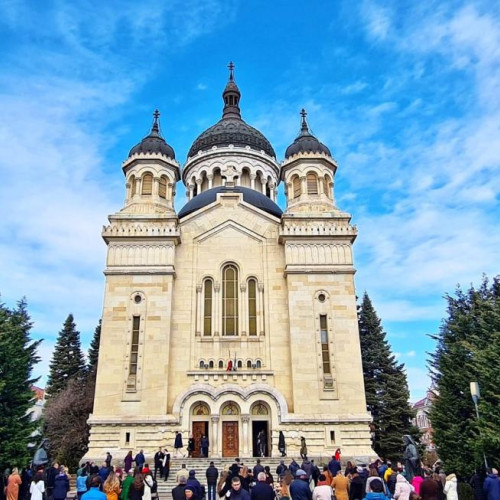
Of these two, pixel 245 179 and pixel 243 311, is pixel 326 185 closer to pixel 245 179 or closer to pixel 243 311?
pixel 243 311

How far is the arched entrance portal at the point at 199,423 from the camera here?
81.5 feet

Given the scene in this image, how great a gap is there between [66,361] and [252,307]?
2037cm

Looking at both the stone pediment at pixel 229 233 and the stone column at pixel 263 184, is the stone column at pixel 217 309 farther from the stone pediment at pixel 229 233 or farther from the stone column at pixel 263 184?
the stone column at pixel 263 184

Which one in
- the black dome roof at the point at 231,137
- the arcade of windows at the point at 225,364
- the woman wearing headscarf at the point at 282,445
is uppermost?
the black dome roof at the point at 231,137

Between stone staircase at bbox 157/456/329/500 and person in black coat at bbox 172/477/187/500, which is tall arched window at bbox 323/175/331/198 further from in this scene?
person in black coat at bbox 172/477/187/500

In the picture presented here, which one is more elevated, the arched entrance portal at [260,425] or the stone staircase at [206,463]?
the arched entrance portal at [260,425]

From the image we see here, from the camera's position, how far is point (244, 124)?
4403cm

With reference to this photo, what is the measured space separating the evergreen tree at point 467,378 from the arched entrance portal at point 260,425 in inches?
311

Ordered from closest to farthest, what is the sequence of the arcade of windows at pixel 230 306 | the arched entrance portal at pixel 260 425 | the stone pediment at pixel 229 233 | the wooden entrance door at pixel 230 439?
the wooden entrance door at pixel 230 439 → the arched entrance portal at pixel 260 425 → the arcade of windows at pixel 230 306 → the stone pediment at pixel 229 233

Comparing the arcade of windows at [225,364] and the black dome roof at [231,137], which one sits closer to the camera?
the arcade of windows at [225,364]

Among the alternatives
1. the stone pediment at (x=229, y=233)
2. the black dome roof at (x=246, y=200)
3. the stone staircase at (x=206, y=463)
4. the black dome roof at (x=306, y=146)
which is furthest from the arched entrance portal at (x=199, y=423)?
the black dome roof at (x=306, y=146)

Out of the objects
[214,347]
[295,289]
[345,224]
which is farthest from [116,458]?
[345,224]

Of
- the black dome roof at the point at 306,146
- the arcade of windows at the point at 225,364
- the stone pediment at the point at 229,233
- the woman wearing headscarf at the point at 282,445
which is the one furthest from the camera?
the black dome roof at the point at 306,146

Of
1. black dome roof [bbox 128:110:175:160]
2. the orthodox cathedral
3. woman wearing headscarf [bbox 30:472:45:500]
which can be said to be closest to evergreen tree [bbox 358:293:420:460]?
the orthodox cathedral
